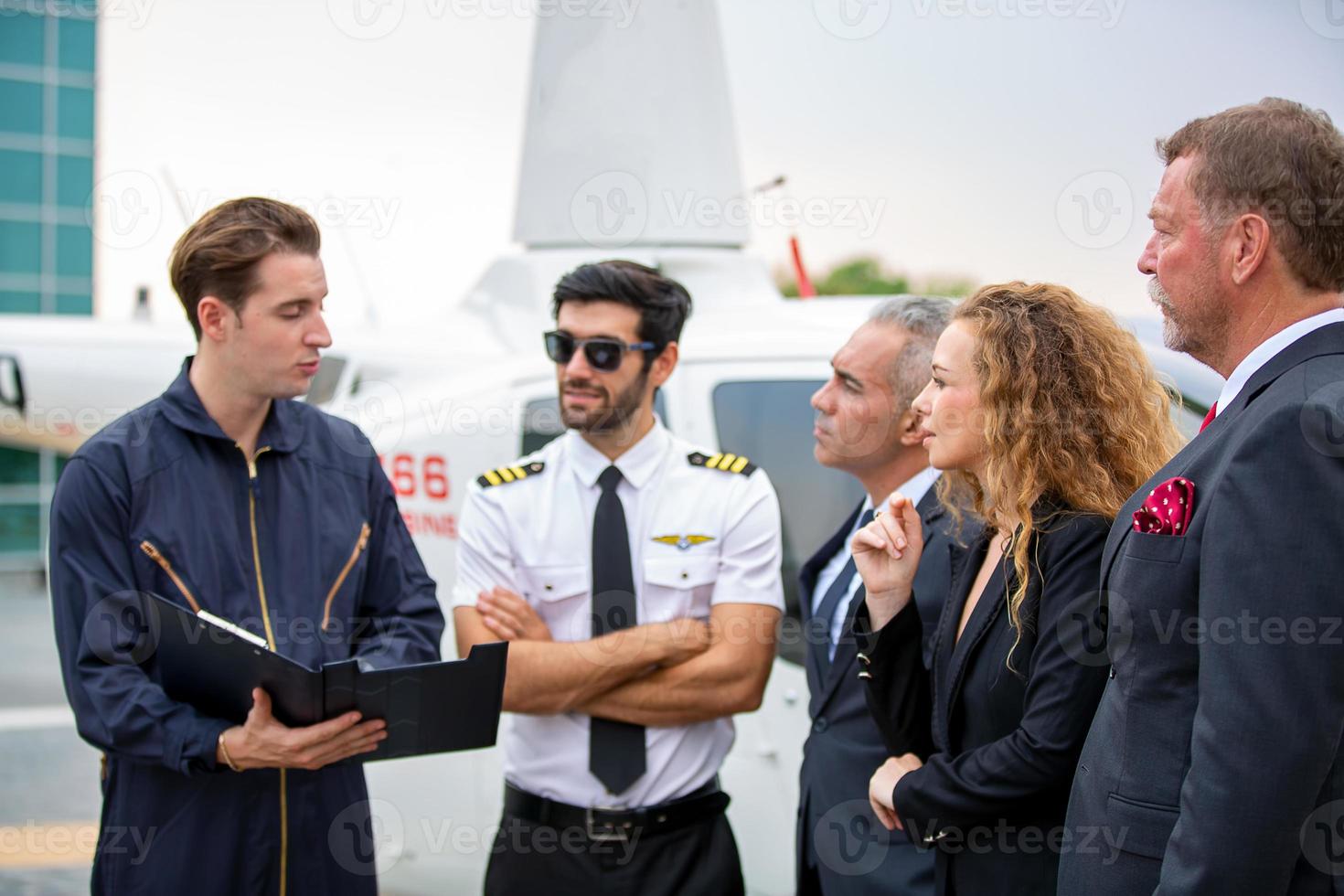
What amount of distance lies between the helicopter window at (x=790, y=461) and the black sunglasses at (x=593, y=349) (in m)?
0.74

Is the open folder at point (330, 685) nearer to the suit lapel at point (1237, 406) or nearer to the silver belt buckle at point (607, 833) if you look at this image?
the silver belt buckle at point (607, 833)

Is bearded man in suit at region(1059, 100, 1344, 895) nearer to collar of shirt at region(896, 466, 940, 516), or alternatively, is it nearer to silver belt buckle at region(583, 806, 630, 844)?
collar of shirt at region(896, 466, 940, 516)

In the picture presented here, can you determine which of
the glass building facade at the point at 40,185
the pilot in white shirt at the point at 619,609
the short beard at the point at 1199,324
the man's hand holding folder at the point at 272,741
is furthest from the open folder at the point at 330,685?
the glass building facade at the point at 40,185

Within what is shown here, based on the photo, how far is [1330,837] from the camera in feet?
5.05

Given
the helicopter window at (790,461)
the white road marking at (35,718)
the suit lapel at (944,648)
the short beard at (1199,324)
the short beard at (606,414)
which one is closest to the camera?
the short beard at (1199,324)

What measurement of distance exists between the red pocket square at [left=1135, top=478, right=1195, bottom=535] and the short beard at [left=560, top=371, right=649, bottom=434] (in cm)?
158

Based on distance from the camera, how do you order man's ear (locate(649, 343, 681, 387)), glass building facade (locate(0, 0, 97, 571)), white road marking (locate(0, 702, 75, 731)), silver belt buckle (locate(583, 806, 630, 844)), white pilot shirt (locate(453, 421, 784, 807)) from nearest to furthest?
1. silver belt buckle (locate(583, 806, 630, 844))
2. white pilot shirt (locate(453, 421, 784, 807))
3. man's ear (locate(649, 343, 681, 387))
4. white road marking (locate(0, 702, 75, 731))
5. glass building facade (locate(0, 0, 97, 571))

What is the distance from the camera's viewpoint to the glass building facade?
21.4 metres

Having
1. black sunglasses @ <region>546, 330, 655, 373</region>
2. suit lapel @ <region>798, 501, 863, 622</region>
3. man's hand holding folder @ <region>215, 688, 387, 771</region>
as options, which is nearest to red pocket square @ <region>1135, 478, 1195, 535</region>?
suit lapel @ <region>798, 501, 863, 622</region>

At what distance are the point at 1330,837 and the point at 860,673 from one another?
0.94 meters

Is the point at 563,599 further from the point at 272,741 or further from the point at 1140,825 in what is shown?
the point at 1140,825

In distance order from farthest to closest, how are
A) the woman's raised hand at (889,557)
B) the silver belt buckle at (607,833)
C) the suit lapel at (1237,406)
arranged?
the silver belt buckle at (607,833) → the woman's raised hand at (889,557) → the suit lapel at (1237,406)

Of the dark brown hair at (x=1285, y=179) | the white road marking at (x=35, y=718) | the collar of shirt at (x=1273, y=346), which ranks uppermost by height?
the dark brown hair at (x=1285, y=179)

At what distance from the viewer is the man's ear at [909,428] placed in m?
2.84
